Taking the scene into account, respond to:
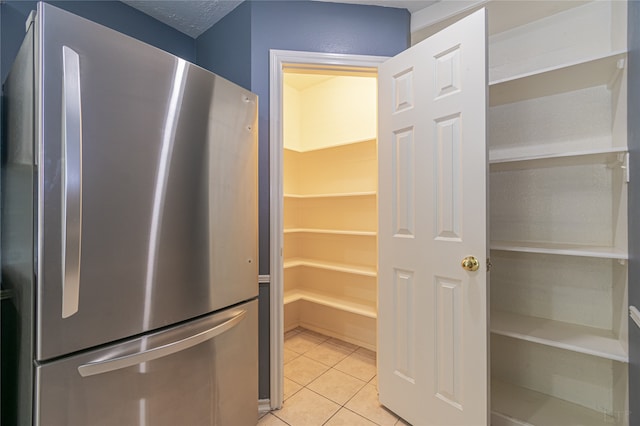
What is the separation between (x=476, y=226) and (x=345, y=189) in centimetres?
154

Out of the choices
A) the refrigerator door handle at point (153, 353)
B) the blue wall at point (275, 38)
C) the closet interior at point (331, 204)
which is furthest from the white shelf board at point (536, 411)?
the refrigerator door handle at point (153, 353)

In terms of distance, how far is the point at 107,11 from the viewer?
5.24 feet

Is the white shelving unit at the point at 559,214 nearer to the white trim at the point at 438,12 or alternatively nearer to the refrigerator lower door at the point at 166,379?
the white trim at the point at 438,12

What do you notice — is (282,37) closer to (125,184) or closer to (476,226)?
(125,184)

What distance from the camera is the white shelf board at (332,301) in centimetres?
226

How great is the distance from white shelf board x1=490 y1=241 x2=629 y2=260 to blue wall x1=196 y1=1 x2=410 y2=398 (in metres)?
Result: 1.36

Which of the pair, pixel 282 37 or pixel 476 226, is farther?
pixel 282 37

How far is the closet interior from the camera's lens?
8.22 feet

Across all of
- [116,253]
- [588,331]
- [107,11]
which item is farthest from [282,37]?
[588,331]

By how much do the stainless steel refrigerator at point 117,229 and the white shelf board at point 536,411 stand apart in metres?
1.43

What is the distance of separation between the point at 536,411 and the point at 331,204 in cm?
204

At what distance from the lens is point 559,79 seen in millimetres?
1397

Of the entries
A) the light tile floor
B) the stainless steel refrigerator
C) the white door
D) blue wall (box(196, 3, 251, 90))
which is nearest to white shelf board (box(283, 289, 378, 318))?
the light tile floor

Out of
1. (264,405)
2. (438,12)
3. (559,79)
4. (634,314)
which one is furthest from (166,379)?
(438,12)
